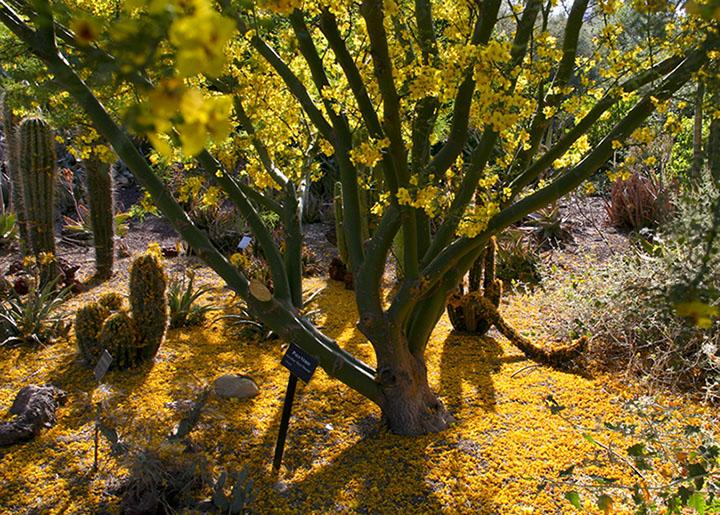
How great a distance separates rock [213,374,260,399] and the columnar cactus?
0.74 metres

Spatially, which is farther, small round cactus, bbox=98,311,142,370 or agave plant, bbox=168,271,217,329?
agave plant, bbox=168,271,217,329

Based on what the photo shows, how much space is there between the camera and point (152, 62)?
0.93 meters

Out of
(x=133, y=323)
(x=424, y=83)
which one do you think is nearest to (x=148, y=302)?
(x=133, y=323)

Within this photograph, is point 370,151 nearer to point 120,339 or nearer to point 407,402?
point 407,402

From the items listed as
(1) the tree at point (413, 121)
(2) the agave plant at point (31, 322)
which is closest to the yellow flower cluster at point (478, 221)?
(1) the tree at point (413, 121)

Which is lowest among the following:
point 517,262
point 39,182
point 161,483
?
point 161,483

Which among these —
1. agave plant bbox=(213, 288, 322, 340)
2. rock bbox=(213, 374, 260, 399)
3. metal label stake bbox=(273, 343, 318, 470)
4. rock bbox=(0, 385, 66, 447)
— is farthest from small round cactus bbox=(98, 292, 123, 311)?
metal label stake bbox=(273, 343, 318, 470)

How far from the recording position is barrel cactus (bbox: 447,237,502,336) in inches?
217

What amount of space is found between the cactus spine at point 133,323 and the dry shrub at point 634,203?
22.1 feet

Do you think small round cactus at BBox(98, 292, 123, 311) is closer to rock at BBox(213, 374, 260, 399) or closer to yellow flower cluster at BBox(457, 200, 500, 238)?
rock at BBox(213, 374, 260, 399)

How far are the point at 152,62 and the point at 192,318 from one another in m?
A: 5.13

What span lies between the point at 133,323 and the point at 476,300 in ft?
9.52

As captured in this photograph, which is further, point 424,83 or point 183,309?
point 183,309

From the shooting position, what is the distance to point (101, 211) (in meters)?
7.22
